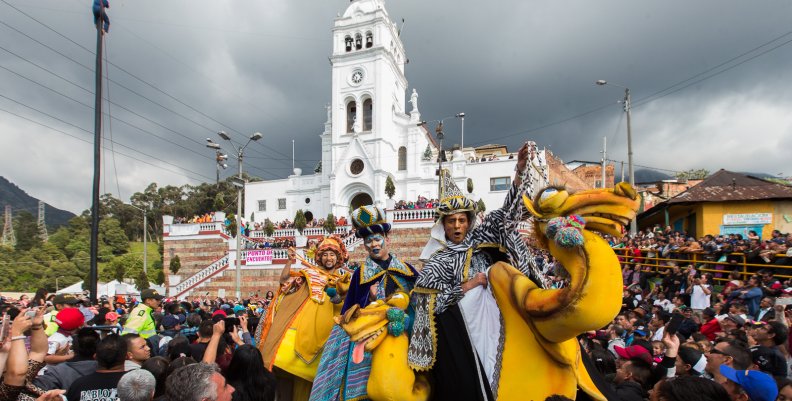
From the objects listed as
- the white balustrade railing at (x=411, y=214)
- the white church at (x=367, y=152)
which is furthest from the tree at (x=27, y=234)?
the white balustrade railing at (x=411, y=214)

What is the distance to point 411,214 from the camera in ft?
91.1

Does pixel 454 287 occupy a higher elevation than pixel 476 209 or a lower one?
lower

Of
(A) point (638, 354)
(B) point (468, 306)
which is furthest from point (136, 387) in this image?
(A) point (638, 354)

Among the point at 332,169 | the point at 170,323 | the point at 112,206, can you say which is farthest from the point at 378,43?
the point at 112,206

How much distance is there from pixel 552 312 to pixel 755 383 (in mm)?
1781

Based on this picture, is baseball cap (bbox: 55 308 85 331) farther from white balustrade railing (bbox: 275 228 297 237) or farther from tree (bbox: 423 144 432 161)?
tree (bbox: 423 144 432 161)

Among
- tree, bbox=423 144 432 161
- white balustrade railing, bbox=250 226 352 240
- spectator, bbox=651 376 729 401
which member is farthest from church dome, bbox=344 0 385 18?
spectator, bbox=651 376 729 401

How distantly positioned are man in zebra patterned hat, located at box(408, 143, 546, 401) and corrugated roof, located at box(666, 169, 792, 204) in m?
20.3

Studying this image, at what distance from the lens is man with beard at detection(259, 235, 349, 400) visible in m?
5.04

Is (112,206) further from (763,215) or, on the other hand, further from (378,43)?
(763,215)

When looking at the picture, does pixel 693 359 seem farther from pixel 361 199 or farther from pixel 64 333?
pixel 361 199

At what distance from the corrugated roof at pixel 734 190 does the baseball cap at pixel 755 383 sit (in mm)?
19651

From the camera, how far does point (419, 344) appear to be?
331cm

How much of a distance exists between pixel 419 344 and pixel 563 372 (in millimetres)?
960
